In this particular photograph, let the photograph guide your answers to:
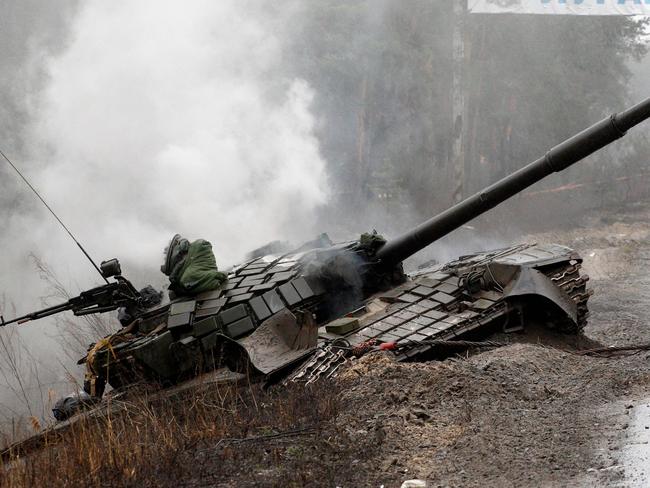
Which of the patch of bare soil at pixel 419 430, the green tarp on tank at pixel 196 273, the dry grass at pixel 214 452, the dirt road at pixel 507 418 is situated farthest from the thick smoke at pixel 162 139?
the dry grass at pixel 214 452

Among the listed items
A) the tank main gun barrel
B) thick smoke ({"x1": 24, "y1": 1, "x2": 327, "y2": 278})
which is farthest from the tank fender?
thick smoke ({"x1": 24, "y1": 1, "x2": 327, "y2": 278})

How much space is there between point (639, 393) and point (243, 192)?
10.8 metres

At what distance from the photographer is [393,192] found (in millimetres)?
21500

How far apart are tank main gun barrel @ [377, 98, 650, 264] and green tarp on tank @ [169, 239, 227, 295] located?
2.02 meters

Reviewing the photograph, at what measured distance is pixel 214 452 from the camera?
6.16 metres

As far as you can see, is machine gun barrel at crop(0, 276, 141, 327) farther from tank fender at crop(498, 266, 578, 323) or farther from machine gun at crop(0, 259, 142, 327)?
tank fender at crop(498, 266, 578, 323)

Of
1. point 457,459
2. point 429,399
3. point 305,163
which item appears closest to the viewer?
point 457,459

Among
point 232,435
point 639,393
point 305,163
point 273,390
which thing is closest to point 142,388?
point 273,390

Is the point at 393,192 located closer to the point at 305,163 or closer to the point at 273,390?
the point at 305,163

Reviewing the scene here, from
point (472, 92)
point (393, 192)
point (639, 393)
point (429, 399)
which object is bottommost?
point (639, 393)

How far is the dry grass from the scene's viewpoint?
555cm

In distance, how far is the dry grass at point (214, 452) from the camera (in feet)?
18.2

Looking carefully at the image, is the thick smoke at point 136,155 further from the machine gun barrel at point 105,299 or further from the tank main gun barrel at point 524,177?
the tank main gun barrel at point 524,177

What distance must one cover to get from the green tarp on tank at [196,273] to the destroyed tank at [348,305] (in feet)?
0.35
